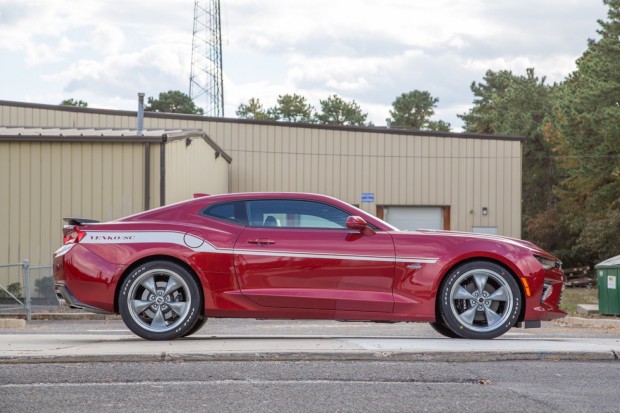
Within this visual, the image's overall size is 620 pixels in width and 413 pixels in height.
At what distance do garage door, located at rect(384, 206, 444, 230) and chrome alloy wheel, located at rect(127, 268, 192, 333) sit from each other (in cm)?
3116

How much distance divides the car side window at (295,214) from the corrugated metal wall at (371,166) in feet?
99.8

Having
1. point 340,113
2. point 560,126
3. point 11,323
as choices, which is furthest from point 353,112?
point 11,323

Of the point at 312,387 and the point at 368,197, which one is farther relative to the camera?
the point at 368,197

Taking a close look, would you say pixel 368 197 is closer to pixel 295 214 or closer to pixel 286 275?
pixel 295 214

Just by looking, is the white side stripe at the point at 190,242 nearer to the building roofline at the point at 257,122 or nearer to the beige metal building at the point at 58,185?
the beige metal building at the point at 58,185

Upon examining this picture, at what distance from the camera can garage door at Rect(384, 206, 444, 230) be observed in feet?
134

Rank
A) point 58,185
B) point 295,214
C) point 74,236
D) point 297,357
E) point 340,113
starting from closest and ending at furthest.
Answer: point 297,357 < point 74,236 < point 295,214 < point 58,185 < point 340,113

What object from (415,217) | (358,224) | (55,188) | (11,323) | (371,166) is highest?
(371,166)

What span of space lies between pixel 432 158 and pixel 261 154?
6360 millimetres

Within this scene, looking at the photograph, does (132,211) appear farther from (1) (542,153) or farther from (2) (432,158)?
(1) (542,153)

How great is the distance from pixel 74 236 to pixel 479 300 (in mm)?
3707

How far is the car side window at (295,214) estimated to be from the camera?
10102 millimetres

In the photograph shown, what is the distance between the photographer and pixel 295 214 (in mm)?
10156

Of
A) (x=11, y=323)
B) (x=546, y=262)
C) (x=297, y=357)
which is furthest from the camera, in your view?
(x=11, y=323)
